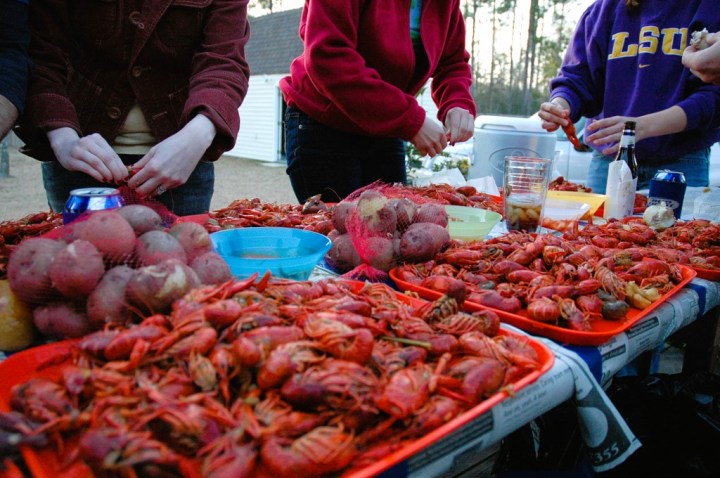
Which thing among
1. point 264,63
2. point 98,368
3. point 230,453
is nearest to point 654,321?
point 230,453

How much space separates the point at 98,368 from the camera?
0.77 meters

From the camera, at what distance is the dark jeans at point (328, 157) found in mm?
2645

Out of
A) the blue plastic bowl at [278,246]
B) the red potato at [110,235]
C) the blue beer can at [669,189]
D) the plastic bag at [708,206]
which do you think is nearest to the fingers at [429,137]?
the blue beer can at [669,189]

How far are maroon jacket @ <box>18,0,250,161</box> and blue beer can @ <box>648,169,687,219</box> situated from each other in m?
2.06

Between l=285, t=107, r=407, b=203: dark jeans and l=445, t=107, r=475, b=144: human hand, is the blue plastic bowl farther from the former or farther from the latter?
l=445, t=107, r=475, b=144: human hand

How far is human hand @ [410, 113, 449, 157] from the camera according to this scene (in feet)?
8.05

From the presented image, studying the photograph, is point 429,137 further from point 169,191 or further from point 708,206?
point 708,206

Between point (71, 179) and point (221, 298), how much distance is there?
1586 millimetres

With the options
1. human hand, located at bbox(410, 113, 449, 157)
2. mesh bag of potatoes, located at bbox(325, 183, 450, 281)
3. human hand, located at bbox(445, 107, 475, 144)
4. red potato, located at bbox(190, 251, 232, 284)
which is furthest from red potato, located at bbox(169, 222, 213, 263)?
human hand, located at bbox(445, 107, 475, 144)

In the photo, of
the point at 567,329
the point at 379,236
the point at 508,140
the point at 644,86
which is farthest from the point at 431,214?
the point at 508,140

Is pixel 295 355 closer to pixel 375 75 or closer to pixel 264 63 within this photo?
pixel 375 75

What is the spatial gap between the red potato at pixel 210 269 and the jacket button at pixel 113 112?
1284 mm

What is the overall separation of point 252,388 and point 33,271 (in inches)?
18.7

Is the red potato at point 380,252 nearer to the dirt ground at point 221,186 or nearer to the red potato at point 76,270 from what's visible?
the red potato at point 76,270
